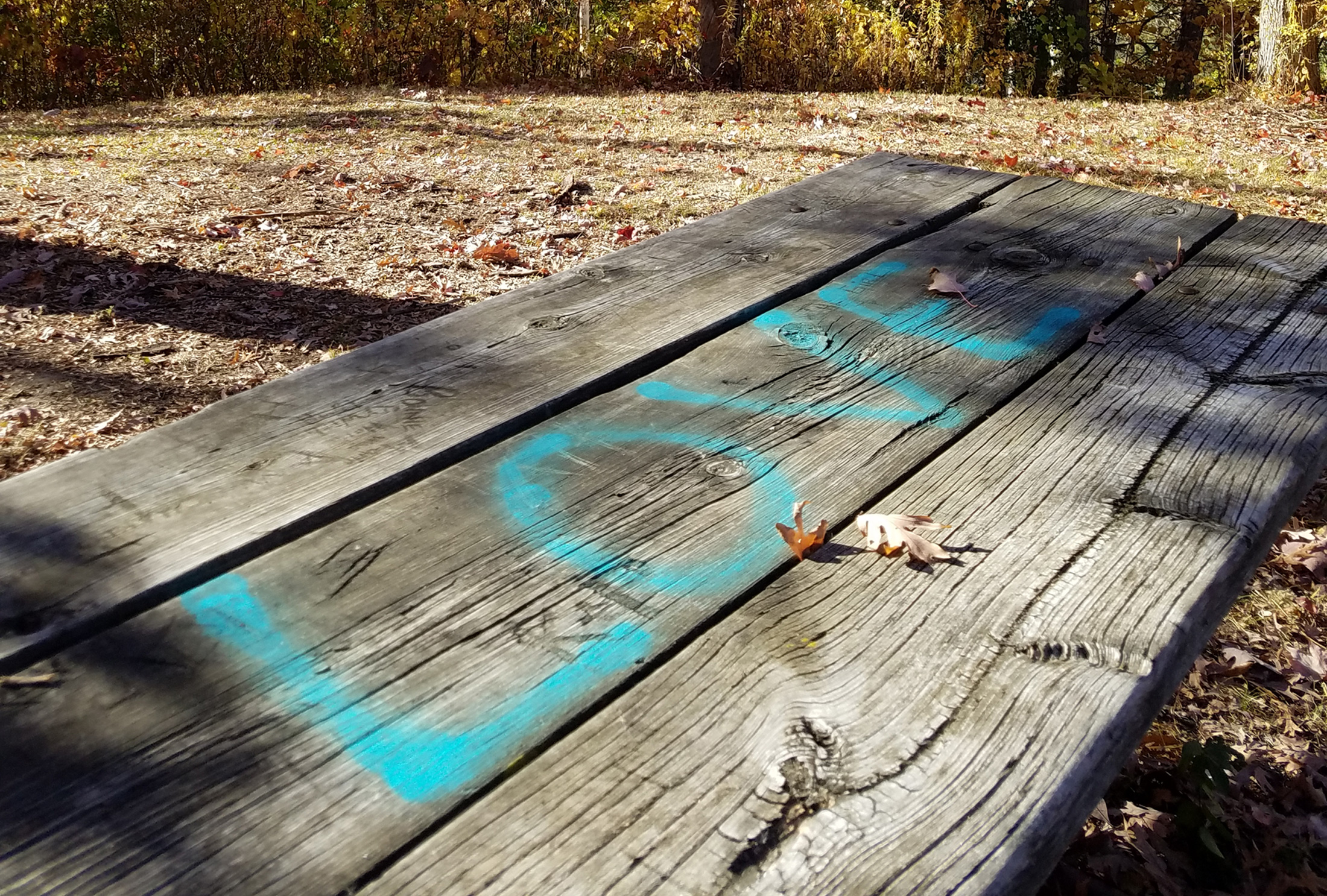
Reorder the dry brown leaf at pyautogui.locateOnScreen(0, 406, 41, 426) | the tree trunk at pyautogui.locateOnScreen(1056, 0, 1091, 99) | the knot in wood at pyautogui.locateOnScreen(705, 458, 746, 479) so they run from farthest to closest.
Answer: the tree trunk at pyautogui.locateOnScreen(1056, 0, 1091, 99), the dry brown leaf at pyautogui.locateOnScreen(0, 406, 41, 426), the knot in wood at pyautogui.locateOnScreen(705, 458, 746, 479)

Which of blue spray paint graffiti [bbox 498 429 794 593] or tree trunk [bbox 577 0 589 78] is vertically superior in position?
tree trunk [bbox 577 0 589 78]

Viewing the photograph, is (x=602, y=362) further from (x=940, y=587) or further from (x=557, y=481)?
(x=940, y=587)

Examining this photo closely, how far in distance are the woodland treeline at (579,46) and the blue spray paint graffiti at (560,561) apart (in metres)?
10.3

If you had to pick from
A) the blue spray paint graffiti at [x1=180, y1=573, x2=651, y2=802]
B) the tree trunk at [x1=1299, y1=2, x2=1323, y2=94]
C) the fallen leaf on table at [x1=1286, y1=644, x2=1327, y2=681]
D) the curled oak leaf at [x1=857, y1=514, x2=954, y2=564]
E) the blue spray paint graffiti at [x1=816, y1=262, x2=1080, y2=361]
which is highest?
the tree trunk at [x1=1299, y1=2, x2=1323, y2=94]

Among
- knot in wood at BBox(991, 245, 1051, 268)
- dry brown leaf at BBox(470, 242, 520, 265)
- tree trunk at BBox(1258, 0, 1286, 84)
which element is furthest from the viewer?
tree trunk at BBox(1258, 0, 1286, 84)

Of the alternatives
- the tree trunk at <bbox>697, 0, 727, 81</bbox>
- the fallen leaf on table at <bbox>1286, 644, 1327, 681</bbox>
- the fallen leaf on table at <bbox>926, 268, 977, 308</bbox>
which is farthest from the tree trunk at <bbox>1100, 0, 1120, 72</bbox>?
the fallen leaf on table at <bbox>926, 268, 977, 308</bbox>

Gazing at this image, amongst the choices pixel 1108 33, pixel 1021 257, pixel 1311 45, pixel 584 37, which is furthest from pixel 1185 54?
pixel 1021 257

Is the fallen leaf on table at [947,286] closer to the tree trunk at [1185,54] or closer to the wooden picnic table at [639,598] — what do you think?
the wooden picnic table at [639,598]

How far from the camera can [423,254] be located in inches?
205

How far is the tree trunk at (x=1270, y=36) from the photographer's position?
9.55 meters

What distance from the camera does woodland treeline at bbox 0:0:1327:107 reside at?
9.79 metres

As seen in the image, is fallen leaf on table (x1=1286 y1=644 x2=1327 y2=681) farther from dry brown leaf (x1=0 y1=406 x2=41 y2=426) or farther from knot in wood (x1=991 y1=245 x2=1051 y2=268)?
dry brown leaf (x1=0 y1=406 x2=41 y2=426)

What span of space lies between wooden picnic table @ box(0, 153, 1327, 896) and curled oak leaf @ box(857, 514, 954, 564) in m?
0.02

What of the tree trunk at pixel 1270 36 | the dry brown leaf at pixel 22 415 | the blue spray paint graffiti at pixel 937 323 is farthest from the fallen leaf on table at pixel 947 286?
the tree trunk at pixel 1270 36
